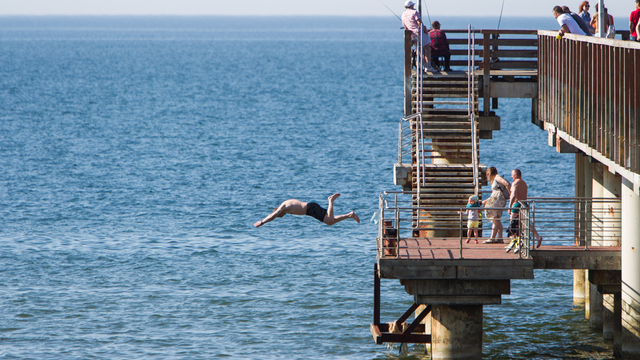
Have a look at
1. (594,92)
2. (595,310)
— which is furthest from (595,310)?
(594,92)

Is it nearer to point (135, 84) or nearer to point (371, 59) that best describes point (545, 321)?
point (135, 84)

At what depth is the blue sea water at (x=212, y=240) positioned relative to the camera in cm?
2542

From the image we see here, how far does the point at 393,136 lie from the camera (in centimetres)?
7069

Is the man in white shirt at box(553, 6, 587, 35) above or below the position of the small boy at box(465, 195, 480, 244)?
above

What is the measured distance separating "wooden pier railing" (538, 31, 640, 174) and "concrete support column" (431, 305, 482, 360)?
4.27 m

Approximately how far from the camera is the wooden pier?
18.5 metres

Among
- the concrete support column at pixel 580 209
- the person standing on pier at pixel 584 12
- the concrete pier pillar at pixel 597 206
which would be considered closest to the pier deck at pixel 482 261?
the concrete pier pillar at pixel 597 206

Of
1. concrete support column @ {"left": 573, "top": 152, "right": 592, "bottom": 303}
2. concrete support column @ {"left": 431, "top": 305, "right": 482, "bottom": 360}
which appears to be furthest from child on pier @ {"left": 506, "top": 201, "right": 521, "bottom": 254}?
concrete support column @ {"left": 573, "top": 152, "right": 592, "bottom": 303}

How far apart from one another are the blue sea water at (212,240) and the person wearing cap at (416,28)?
736 cm

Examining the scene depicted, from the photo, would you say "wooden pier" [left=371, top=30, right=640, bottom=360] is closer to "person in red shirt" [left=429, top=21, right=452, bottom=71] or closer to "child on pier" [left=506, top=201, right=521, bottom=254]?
"child on pier" [left=506, top=201, right=521, bottom=254]

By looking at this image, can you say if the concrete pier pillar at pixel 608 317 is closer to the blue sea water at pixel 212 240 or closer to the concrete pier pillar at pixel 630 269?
the blue sea water at pixel 212 240

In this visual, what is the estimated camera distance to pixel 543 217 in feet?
67.2

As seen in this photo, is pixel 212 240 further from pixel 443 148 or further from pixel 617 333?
pixel 617 333

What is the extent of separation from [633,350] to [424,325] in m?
4.99
